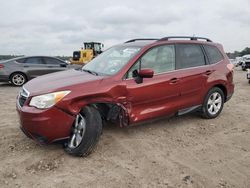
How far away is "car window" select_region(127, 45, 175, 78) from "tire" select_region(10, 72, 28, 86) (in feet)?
30.8

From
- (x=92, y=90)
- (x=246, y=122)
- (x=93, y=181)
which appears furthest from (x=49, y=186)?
(x=246, y=122)

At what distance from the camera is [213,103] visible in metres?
6.49

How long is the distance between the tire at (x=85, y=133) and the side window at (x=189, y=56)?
218cm

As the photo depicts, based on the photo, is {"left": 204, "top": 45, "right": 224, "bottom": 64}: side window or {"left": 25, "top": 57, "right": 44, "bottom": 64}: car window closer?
{"left": 204, "top": 45, "right": 224, "bottom": 64}: side window

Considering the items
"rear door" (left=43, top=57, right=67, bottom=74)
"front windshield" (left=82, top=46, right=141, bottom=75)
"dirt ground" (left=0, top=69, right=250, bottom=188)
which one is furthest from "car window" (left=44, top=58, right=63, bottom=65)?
"front windshield" (left=82, top=46, right=141, bottom=75)

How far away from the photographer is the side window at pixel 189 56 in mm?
5762

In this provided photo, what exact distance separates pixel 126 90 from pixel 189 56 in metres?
1.89

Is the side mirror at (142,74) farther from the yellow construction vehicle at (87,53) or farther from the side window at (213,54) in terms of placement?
the yellow construction vehicle at (87,53)

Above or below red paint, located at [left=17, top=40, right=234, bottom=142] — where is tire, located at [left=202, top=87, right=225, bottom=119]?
below

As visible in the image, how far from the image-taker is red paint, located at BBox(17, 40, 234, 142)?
415 centimetres

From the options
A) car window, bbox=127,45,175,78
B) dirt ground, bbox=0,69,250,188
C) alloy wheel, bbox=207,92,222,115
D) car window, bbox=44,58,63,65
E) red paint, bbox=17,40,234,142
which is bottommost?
dirt ground, bbox=0,69,250,188

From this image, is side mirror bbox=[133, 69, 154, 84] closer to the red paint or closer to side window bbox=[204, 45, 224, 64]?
the red paint

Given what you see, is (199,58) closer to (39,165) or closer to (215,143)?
(215,143)

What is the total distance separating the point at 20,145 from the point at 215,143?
3211mm
